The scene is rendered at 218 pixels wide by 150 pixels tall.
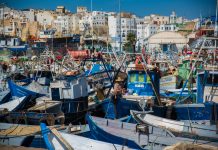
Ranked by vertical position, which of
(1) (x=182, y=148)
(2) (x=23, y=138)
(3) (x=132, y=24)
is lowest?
(2) (x=23, y=138)

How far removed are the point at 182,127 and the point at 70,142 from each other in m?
2.39

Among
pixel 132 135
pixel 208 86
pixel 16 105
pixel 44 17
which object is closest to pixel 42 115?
pixel 16 105

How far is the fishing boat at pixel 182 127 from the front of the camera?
6.26 meters

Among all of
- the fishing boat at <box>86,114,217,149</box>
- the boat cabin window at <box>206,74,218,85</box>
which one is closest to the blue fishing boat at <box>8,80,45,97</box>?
the fishing boat at <box>86,114,217,149</box>

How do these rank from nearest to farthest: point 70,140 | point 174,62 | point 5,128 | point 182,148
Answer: point 182,148 → point 70,140 → point 5,128 → point 174,62

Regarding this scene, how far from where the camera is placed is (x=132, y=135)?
20.9 feet

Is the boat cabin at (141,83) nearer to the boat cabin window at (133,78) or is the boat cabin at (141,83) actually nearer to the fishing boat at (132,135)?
the boat cabin window at (133,78)

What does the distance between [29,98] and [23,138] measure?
2.89 m

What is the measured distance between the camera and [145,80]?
9.46 metres

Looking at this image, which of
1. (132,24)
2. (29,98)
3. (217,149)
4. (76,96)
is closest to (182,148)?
(217,149)

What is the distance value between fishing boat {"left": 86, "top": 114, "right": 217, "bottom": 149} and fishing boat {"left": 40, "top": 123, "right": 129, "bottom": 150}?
15.0 inches

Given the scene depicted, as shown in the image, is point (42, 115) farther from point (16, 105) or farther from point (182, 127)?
point (182, 127)

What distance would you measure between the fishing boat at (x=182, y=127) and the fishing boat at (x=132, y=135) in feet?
0.70

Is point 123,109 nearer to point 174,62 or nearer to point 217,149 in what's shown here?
point 217,149
